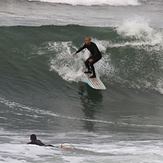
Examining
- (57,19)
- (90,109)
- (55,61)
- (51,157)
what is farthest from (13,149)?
(57,19)

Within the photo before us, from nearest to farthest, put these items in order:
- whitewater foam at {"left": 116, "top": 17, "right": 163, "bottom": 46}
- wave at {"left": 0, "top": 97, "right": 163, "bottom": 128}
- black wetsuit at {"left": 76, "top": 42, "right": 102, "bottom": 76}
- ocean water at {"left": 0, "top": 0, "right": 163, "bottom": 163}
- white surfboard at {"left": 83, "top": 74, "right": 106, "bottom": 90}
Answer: ocean water at {"left": 0, "top": 0, "right": 163, "bottom": 163}
wave at {"left": 0, "top": 97, "right": 163, "bottom": 128}
white surfboard at {"left": 83, "top": 74, "right": 106, "bottom": 90}
black wetsuit at {"left": 76, "top": 42, "right": 102, "bottom": 76}
whitewater foam at {"left": 116, "top": 17, "right": 163, "bottom": 46}

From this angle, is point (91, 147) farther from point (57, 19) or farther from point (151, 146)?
point (57, 19)

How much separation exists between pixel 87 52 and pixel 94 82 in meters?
1.99

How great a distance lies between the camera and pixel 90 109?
13336 mm

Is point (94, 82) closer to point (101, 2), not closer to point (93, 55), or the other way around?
point (93, 55)

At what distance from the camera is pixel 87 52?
54.5ft

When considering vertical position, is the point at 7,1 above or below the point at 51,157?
above

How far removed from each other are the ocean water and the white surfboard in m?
0.15

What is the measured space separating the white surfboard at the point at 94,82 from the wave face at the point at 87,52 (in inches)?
11.2

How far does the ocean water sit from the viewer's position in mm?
9297

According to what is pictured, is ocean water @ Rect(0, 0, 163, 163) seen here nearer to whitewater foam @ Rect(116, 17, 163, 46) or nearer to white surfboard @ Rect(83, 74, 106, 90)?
whitewater foam @ Rect(116, 17, 163, 46)

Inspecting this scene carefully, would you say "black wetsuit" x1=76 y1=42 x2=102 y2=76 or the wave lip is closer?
"black wetsuit" x1=76 y1=42 x2=102 y2=76

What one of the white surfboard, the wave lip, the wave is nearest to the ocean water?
the wave

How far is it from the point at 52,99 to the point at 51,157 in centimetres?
559
